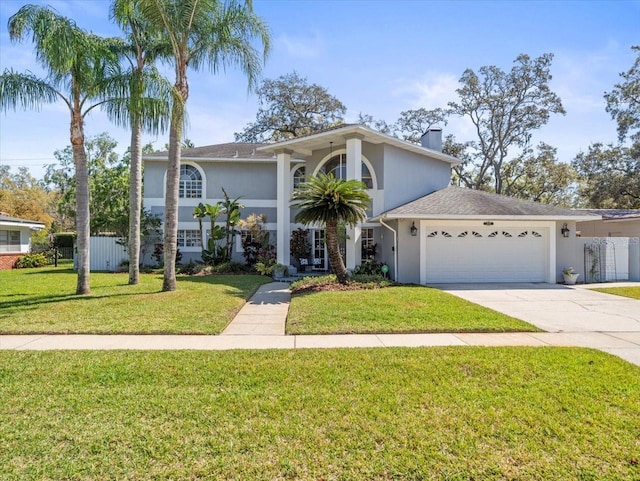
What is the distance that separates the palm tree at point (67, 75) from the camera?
9.59 metres

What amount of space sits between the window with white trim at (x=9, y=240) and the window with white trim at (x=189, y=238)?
1276cm

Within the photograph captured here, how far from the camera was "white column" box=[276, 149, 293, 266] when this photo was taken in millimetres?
17297

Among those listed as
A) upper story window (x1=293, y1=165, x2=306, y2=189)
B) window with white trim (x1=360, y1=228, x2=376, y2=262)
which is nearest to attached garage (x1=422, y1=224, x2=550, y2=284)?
window with white trim (x1=360, y1=228, x2=376, y2=262)

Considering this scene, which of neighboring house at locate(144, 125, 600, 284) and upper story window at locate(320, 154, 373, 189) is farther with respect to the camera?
upper story window at locate(320, 154, 373, 189)

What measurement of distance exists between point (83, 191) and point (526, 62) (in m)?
33.2

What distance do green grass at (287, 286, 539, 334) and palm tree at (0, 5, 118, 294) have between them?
731 cm

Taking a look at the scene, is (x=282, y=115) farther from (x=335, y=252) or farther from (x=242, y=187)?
(x=335, y=252)

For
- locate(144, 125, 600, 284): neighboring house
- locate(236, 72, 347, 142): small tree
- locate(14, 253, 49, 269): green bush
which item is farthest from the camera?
locate(236, 72, 347, 142): small tree

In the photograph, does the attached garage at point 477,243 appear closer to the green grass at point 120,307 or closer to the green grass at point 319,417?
the green grass at point 120,307

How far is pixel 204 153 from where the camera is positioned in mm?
20734

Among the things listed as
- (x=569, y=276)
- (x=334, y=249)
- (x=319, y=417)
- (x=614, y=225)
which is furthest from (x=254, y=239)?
(x=614, y=225)

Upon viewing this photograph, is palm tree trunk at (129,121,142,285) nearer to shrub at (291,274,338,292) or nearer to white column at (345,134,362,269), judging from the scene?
shrub at (291,274,338,292)

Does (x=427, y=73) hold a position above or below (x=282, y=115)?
below

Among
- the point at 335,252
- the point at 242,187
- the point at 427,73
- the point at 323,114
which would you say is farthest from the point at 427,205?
the point at 323,114
